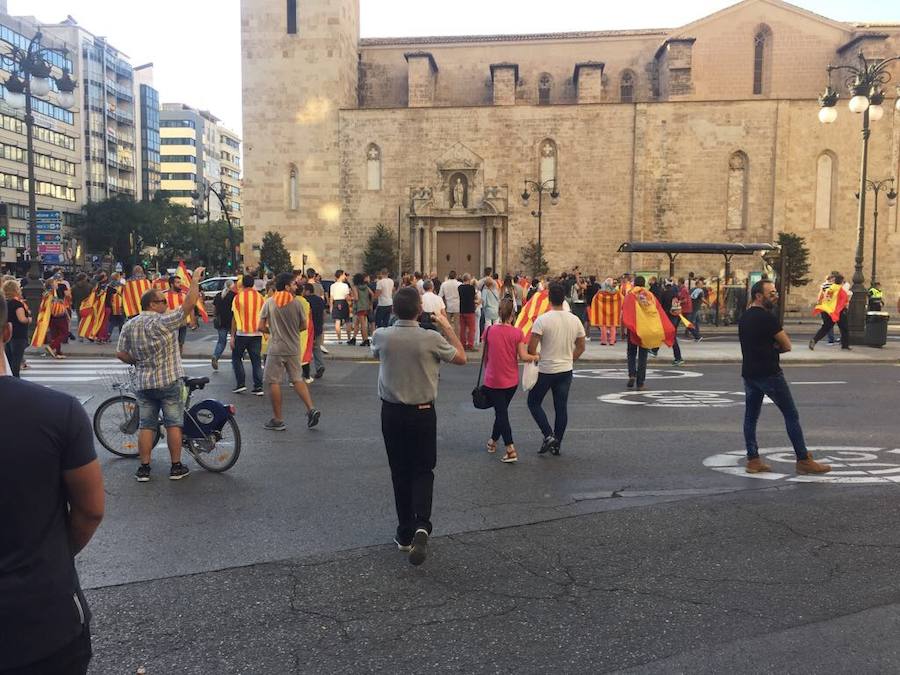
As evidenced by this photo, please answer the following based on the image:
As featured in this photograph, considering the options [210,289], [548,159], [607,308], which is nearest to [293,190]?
[210,289]

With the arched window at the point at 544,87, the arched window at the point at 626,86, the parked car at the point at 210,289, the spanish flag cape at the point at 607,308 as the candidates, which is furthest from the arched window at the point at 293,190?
the spanish flag cape at the point at 607,308

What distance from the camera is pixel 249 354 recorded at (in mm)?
12023

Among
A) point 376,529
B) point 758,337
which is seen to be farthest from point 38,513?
point 758,337

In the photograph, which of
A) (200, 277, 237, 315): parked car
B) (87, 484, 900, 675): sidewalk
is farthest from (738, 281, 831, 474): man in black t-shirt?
(200, 277, 237, 315): parked car

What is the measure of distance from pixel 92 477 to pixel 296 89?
4285cm

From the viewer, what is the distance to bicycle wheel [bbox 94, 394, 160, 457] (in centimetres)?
775

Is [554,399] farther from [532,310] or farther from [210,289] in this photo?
[210,289]

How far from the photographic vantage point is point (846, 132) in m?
40.2

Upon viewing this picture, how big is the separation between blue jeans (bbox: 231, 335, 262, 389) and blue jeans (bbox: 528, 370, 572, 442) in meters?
5.43

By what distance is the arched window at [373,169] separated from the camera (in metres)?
42.8

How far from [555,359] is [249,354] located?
5.85 metres

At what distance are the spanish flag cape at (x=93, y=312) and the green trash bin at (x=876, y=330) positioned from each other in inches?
734

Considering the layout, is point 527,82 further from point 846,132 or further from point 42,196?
point 42,196

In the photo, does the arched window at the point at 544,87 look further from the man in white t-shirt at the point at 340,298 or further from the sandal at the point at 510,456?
the sandal at the point at 510,456
